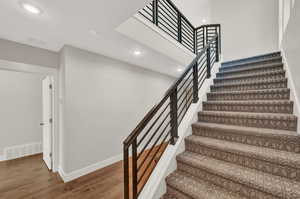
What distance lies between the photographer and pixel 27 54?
91.9 inches

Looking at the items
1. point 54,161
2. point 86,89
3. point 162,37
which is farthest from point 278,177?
point 54,161

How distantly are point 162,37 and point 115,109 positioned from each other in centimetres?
186

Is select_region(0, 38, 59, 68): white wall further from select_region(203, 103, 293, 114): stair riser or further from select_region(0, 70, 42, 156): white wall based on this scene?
select_region(203, 103, 293, 114): stair riser

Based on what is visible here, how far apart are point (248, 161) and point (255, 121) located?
606 millimetres

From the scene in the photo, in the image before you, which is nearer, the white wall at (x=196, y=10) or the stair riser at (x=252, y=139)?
the stair riser at (x=252, y=139)

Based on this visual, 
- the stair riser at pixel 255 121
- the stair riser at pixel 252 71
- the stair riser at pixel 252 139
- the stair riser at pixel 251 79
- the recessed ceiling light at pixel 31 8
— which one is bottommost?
the stair riser at pixel 252 139

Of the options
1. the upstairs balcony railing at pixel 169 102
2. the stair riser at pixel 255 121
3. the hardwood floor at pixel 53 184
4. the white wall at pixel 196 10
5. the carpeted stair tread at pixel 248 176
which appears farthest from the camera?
the white wall at pixel 196 10

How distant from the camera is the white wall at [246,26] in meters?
4.05

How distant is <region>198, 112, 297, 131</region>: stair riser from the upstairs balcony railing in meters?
0.38

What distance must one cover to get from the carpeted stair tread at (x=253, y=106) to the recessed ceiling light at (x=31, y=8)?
2.57 metres

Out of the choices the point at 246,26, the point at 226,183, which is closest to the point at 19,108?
the point at 226,183

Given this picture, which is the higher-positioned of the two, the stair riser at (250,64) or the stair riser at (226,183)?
the stair riser at (250,64)

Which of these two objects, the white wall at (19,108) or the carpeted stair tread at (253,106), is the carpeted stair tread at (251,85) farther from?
the white wall at (19,108)

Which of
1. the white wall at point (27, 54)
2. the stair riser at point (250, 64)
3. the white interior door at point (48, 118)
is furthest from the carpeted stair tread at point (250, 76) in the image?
the white interior door at point (48, 118)
